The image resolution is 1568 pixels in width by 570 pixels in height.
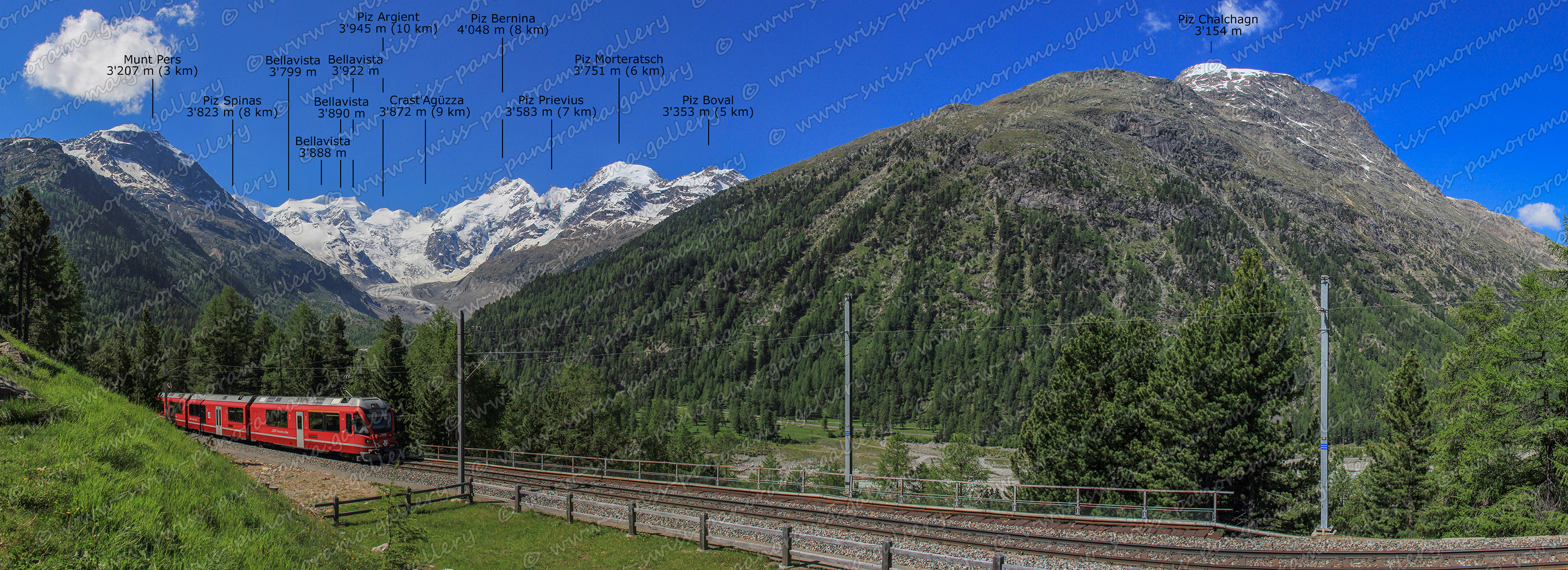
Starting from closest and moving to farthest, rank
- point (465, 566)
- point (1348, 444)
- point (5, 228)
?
point (465, 566) → point (5, 228) → point (1348, 444)

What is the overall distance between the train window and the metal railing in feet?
19.3

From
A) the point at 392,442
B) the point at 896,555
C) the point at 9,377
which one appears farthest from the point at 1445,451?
the point at 392,442

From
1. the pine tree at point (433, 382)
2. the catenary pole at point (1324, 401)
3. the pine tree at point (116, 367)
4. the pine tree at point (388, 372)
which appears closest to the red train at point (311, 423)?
the pine tree at point (433, 382)

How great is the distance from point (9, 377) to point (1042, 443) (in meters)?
40.7

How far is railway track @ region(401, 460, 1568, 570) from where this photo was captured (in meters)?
16.4

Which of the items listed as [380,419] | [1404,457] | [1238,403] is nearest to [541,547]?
[380,419]

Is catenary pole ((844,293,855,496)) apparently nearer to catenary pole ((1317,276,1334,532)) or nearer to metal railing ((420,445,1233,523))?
metal railing ((420,445,1233,523))

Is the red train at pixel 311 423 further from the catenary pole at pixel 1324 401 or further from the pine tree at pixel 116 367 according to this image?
the catenary pole at pixel 1324 401

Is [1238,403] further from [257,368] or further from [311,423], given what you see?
[257,368]

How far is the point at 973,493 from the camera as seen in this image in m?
30.2

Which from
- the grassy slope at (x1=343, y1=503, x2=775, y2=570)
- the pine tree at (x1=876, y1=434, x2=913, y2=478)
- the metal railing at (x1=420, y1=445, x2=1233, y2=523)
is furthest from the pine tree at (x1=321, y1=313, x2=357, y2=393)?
the pine tree at (x1=876, y1=434, x2=913, y2=478)

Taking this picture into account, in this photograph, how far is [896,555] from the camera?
16.0 m

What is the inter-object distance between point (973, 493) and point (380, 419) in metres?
31.8

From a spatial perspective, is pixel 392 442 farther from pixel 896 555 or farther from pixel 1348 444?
pixel 1348 444
